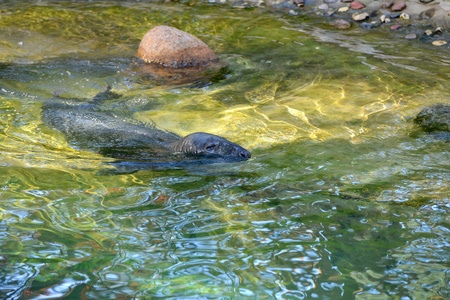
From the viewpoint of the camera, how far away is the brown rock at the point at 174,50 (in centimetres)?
920

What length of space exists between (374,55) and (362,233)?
6.33 meters

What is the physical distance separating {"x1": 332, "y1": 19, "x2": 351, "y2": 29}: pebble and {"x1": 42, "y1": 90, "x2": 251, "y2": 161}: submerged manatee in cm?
637

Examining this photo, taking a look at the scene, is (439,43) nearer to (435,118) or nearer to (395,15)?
(395,15)

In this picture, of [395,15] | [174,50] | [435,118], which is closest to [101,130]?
[174,50]

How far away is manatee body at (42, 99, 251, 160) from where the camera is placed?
17.9 feet

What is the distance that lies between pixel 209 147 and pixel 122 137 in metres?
1.23

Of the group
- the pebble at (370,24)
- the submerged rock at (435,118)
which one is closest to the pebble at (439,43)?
the pebble at (370,24)

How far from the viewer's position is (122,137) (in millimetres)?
5957

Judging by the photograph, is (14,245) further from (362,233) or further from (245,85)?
(245,85)

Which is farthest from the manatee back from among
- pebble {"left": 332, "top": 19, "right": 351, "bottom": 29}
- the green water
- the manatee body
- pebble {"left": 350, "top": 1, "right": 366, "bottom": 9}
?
pebble {"left": 350, "top": 1, "right": 366, "bottom": 9}

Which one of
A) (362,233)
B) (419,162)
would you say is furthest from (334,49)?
(362,233)

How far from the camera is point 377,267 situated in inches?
132

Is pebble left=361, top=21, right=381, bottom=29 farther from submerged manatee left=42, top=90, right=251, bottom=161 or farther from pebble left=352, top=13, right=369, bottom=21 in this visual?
submerged manatee left=42, top=90, right=251, bottom=161

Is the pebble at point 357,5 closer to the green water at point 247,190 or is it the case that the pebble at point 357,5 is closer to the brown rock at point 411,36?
the brown rock at point 411,36
